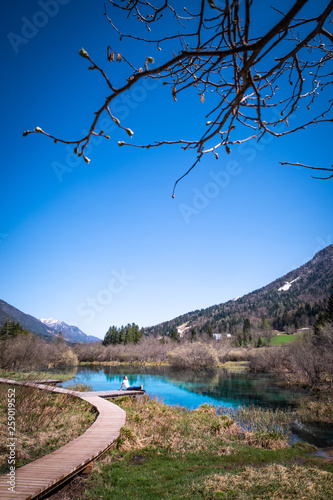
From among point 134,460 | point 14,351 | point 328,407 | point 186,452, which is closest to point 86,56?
→ point 134,460

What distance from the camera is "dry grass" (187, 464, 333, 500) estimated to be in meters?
5.36

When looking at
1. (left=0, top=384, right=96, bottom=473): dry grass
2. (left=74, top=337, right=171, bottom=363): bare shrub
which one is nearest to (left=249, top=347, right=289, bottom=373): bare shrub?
(left=74, top=337, right=171, bottom=363): bare shrub

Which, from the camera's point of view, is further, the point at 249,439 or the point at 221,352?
the point at 221,352

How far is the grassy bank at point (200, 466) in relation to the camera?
5508 mm

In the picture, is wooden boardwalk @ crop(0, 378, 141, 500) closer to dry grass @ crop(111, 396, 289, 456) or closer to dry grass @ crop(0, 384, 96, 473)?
dry grass @ crop(0, 384, 96, 473)

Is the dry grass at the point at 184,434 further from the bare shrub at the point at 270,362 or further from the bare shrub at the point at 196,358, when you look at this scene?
the bare shrub at the point at 196,358

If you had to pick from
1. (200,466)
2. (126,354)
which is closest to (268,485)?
(200,466)

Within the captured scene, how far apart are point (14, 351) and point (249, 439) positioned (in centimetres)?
3103

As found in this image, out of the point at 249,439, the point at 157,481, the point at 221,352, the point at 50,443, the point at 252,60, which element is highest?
the point at 252,60

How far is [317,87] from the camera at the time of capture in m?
2.30

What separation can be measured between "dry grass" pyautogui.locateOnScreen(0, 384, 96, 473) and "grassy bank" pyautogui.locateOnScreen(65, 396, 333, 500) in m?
1.26

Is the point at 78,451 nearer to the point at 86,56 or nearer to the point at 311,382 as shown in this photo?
the point at 86,56

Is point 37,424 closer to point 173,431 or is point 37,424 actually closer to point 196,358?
point 173,431

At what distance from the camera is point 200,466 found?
7492 millimetres
